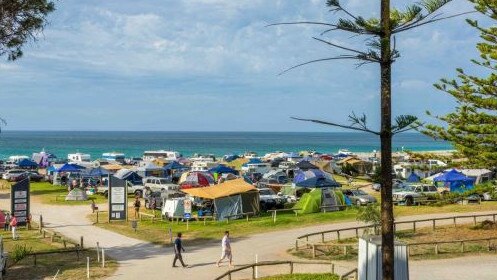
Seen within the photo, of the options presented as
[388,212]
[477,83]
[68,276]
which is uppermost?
[477,83]

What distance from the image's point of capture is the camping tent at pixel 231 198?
1314 inches

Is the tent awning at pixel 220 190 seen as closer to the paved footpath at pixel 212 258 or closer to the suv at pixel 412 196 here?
the paved footpath at pixel 212 258

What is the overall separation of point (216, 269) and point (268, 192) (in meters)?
19.3

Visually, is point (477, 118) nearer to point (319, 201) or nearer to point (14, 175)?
point (319, 201)

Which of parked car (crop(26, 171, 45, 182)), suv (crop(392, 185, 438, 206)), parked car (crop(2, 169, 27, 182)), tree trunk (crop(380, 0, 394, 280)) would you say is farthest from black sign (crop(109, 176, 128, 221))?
parked car (crop(26, 171, 45, 182))

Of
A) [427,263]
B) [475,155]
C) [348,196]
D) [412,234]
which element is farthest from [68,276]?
[348,196]

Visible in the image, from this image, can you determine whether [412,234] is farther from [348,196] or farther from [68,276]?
[68,276]

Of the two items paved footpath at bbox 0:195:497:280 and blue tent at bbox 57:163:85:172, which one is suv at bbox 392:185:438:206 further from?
blue tent at bbox 57:163:85:172

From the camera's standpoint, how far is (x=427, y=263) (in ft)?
70.6

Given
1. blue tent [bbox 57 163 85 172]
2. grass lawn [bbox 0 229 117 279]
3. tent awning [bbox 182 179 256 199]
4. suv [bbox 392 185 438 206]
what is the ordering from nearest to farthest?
grass lawn [bbox 0 229 117 279] → tent awning [bbox 182 179 256 199] → suv [bbox 392 185 438 206] → blue tent [bbox 57 163 85 172]

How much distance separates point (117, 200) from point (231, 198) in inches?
270

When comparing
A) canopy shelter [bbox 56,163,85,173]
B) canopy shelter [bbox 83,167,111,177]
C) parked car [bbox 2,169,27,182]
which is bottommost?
parked car [bbox 2,169,27,182]

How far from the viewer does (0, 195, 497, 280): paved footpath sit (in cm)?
1988

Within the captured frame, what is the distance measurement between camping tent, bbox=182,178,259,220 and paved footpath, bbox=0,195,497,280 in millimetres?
5152
